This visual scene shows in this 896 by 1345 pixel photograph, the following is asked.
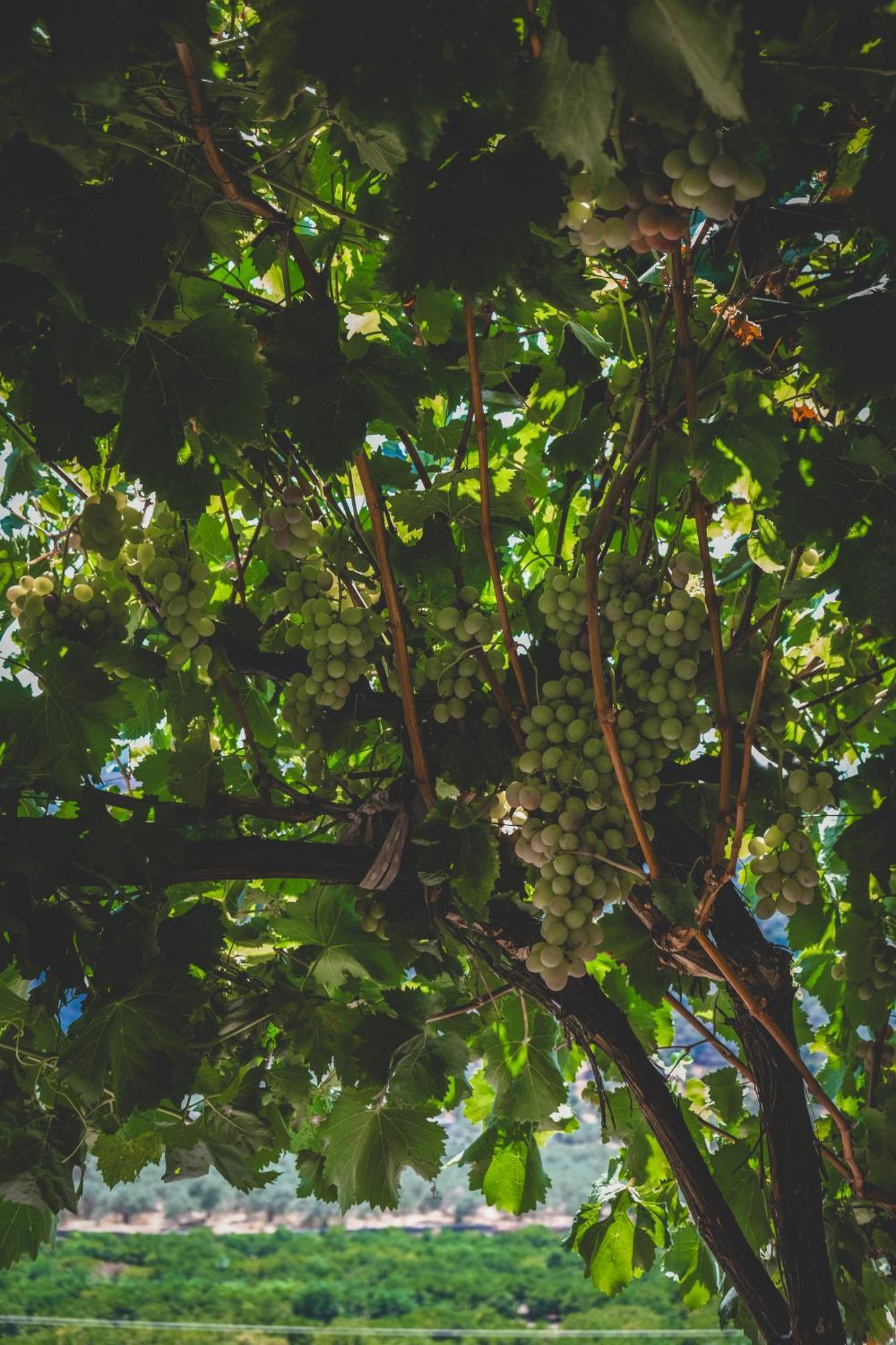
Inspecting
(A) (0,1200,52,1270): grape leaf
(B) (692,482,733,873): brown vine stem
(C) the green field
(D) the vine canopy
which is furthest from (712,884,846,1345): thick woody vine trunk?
(C) the green field

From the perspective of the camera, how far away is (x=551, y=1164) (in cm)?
816

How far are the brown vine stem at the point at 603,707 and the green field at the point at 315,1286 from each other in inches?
265

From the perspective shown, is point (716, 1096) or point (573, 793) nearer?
point (573, 793)

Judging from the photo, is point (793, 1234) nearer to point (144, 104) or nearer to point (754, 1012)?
point (754, 1012)

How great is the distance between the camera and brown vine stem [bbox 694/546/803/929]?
103 cm

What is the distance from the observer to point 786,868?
1.14 m

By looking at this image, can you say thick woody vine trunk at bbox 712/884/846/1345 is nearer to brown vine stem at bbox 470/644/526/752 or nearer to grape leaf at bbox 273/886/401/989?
brown vine stem at bbox 470/644/526/752

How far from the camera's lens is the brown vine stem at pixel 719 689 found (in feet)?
3.32

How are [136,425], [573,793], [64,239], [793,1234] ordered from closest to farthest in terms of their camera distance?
[64,239]
[136,425]
[573,793]
[793,1234]

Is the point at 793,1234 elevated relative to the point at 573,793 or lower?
lower

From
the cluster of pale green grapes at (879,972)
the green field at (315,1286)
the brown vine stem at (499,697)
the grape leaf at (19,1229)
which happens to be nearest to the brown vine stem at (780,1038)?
the cluster of pale green grapes at (879,972)

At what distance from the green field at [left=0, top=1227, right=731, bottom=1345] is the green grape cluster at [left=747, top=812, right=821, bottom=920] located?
6.58m

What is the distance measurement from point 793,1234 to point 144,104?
1312mm

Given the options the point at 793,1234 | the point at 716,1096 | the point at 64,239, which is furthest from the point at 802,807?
the point at 64,239
